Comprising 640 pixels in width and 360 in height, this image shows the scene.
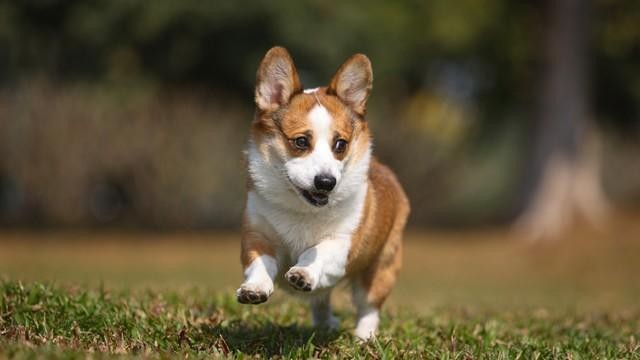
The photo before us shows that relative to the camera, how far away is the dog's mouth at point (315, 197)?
5770mm

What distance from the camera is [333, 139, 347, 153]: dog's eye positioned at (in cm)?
596

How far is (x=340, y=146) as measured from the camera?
5.99 meters

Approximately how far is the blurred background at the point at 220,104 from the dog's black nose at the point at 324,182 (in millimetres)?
13990

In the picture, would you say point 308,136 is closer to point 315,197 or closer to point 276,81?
point 315,197

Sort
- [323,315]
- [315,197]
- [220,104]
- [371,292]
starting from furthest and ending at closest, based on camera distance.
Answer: [220,104], [323,315], [371,292], [315,197]

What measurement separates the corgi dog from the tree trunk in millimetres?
15760

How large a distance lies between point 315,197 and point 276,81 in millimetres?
924

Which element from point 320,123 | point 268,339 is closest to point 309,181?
point 320,123

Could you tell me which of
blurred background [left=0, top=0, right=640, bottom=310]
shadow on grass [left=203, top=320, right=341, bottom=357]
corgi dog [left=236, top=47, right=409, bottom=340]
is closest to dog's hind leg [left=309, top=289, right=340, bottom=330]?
shadow on grass [left=203, top=320, right=341, bottom=357]

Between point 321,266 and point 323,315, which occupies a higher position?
point 321,266

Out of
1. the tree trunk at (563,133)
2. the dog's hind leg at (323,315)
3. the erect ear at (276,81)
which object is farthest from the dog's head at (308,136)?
the tree trunk at (563,133)

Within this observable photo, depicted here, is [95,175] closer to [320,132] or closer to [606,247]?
[606,247]

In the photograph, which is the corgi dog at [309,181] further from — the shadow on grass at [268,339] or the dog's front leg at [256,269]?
the shadow on grass at [268,339]

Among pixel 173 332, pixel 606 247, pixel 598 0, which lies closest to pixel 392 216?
pixel 173 332
